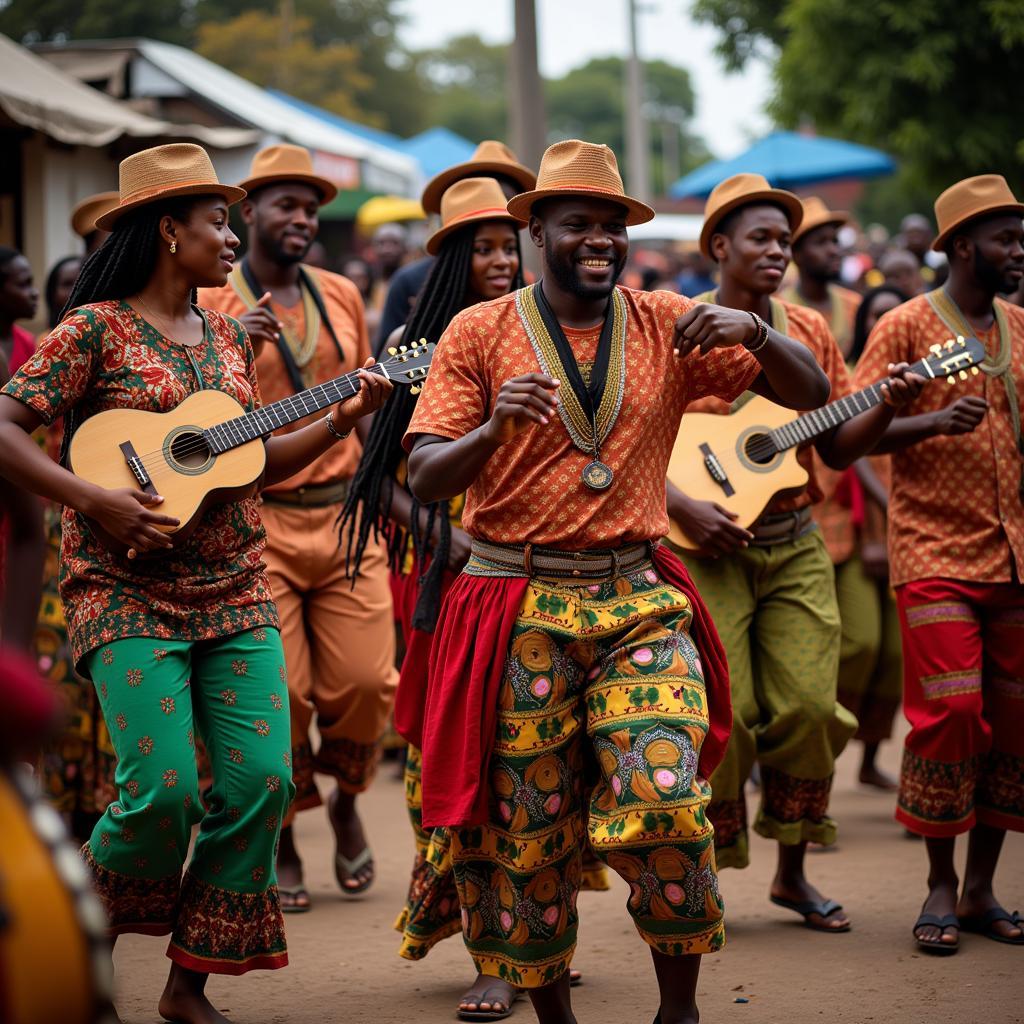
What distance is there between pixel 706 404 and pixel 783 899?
1.92 m

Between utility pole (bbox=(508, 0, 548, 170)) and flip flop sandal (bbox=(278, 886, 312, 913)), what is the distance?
6.23 m

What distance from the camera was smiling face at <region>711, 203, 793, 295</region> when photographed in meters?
6.28

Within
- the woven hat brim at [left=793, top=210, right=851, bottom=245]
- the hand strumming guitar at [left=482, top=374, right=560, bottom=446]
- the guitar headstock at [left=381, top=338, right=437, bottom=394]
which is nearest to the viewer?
the hand strumming guitar at [left=482, top=374, right=560, bottom=446]

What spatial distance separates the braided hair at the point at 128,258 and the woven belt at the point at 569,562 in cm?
147

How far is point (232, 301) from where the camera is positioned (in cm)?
686

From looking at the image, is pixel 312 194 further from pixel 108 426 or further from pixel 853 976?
pixel 853 976

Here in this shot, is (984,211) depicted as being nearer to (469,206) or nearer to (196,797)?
(469,206)

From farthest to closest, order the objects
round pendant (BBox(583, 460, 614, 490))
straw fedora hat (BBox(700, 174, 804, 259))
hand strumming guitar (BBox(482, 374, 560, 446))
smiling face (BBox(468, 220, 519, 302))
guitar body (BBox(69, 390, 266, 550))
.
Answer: straw fedora hat (BBox(700, 174, 804, 259)), smiling face (BBox(468, 220, 519, 302)), guitar body (BBox(69, 390, 266, 550)), round pendant (BBox(583, 460, 614, 490)), hand strumming guitar (BBox(482, 374, 560, 446))

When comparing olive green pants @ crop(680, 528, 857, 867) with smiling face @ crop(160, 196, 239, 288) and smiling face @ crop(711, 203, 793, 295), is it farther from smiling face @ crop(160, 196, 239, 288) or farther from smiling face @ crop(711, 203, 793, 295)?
smiling face @ crop(160, 196, 239, 288)

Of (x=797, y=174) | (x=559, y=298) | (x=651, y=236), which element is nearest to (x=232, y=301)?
(x=559, y=298)

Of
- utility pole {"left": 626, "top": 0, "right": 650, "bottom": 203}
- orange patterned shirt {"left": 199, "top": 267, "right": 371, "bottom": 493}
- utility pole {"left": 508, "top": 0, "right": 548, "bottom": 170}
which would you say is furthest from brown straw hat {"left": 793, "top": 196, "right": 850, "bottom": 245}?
utility pole {"left": 626, "top": 0, "right": 650, "bottom": 203}

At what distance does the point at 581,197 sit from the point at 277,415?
1.20m

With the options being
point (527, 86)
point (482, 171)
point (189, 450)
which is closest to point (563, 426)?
point (189, 450)

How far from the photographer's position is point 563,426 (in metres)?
4.57
